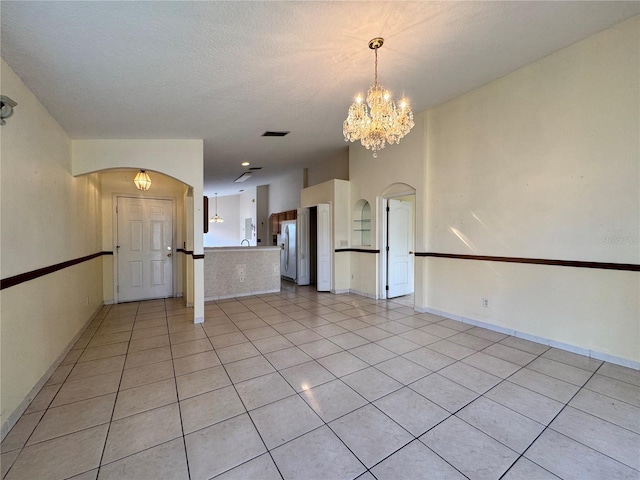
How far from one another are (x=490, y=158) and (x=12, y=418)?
5.16 metres

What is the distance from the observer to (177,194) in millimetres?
5812

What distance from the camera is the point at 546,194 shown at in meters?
3.05

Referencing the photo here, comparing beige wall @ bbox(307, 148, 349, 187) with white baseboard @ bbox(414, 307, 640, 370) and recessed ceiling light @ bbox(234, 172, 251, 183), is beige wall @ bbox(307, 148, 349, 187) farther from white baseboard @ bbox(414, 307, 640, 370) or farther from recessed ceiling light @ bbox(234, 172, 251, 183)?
white baseboard @ bbox(414, 307, 640, 370)

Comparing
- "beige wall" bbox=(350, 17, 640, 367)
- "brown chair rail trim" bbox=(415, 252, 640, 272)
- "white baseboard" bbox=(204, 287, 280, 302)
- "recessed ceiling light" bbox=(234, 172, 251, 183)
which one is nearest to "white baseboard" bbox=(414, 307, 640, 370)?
"beige wall" bbox=(350, 17, 640, 367)

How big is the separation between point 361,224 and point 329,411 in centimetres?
436

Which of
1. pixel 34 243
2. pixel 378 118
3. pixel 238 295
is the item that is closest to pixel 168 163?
pixel 34 243

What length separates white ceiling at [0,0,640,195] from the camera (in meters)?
2.01

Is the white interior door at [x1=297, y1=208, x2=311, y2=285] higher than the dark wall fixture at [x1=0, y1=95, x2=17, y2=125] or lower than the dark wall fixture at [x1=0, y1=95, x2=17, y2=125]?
lower

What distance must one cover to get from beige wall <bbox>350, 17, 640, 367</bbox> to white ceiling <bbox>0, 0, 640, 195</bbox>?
35cm

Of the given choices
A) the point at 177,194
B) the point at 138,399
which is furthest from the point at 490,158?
the point at 177,194

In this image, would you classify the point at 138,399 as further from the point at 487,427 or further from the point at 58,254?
the point at 487,427

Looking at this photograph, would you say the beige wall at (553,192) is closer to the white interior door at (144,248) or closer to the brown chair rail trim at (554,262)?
the brown chair rail trim at (554,262)

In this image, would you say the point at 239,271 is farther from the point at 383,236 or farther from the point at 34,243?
the point at 34,243

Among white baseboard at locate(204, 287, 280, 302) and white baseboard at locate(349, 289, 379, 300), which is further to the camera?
white baseboard at locate(204, 287, 280, 302)
